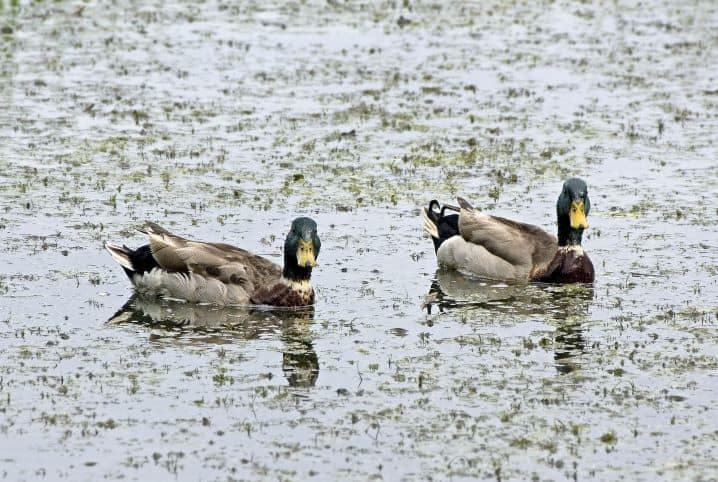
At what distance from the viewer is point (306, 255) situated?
590 inches

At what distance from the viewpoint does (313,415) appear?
461 inches

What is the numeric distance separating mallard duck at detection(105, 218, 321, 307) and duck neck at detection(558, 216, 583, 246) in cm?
284

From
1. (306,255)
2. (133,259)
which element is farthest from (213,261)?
(306,255)

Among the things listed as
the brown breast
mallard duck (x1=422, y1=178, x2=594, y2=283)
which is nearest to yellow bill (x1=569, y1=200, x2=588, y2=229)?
mallard duck (x1=422, y1=178, x2=594, y2=283)

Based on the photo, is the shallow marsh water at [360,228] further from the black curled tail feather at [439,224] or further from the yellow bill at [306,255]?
the yellow bill at [306,255]

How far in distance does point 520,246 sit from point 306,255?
2682 mm

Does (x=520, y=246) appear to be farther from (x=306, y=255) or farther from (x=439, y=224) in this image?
(x=306, y=255)

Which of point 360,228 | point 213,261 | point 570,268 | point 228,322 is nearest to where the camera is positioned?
point 228,322

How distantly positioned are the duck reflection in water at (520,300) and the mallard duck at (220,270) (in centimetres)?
132

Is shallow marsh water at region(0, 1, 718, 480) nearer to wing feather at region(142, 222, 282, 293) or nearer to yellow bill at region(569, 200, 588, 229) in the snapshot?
wing feather at region(142, 222, 282, 293)

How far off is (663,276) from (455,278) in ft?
7.10

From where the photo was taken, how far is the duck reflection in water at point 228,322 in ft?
44.9

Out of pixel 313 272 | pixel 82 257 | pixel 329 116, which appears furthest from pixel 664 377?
pixel 329 116

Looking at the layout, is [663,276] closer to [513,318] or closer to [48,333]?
[513,318]
